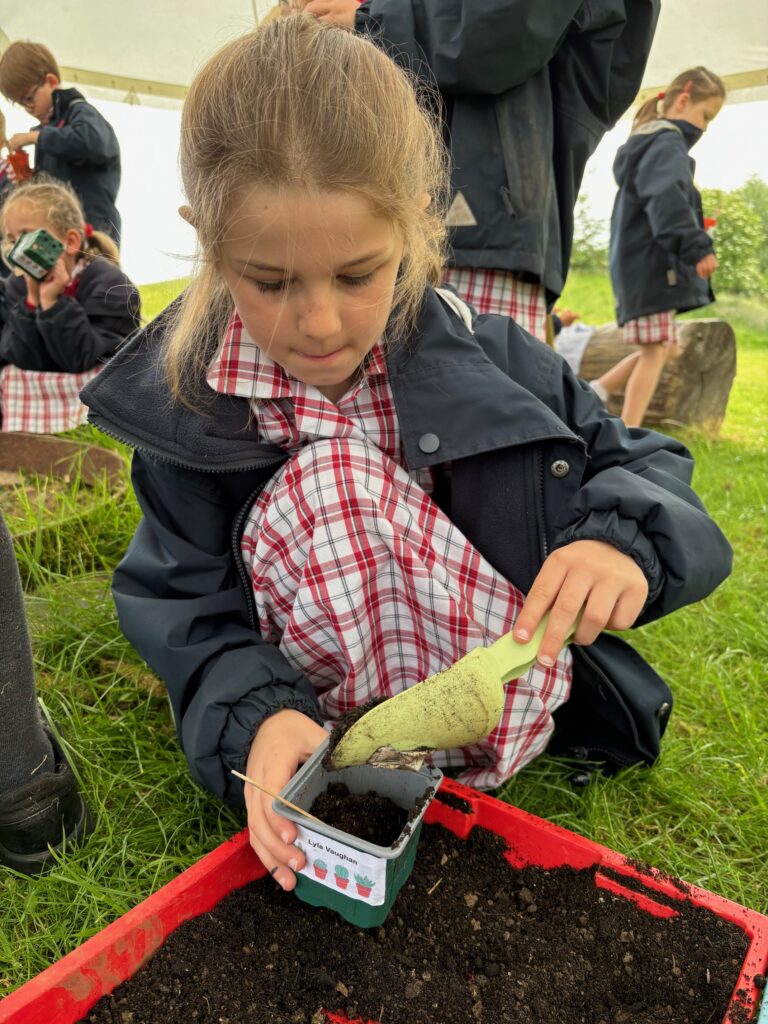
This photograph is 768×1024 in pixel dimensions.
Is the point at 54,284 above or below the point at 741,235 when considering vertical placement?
below

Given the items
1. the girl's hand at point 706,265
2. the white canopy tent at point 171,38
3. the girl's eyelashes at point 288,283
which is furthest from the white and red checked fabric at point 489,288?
the white canopy tent at point 171,38

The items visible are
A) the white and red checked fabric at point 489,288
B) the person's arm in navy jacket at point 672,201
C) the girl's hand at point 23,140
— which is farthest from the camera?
the girl's hand at point 23,140

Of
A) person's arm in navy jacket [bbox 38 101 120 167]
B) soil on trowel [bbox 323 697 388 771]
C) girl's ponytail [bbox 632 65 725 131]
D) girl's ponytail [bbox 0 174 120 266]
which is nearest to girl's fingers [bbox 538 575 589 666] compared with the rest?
soil on trowel [bbox 323 697 388 771]

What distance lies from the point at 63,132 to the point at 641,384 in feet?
9.74

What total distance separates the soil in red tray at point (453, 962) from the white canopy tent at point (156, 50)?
13.9 ft

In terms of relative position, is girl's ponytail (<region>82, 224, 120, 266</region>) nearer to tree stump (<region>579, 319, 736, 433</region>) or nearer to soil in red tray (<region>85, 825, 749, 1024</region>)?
tree stump (<region>579, 319, 736, 433</region>)

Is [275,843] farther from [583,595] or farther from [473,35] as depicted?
[473,35]

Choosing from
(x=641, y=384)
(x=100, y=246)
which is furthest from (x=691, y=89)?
(x=100, y=246)

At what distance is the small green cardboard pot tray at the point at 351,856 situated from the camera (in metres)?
0.95

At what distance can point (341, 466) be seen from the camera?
48.8 inches

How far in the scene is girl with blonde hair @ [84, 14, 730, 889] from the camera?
104cm

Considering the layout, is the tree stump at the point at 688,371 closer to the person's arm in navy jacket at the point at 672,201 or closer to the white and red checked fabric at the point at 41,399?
the person's arm in navy jacket at the point at 672,201

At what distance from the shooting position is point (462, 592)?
1.28 meters

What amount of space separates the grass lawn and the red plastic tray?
0.62 ft
